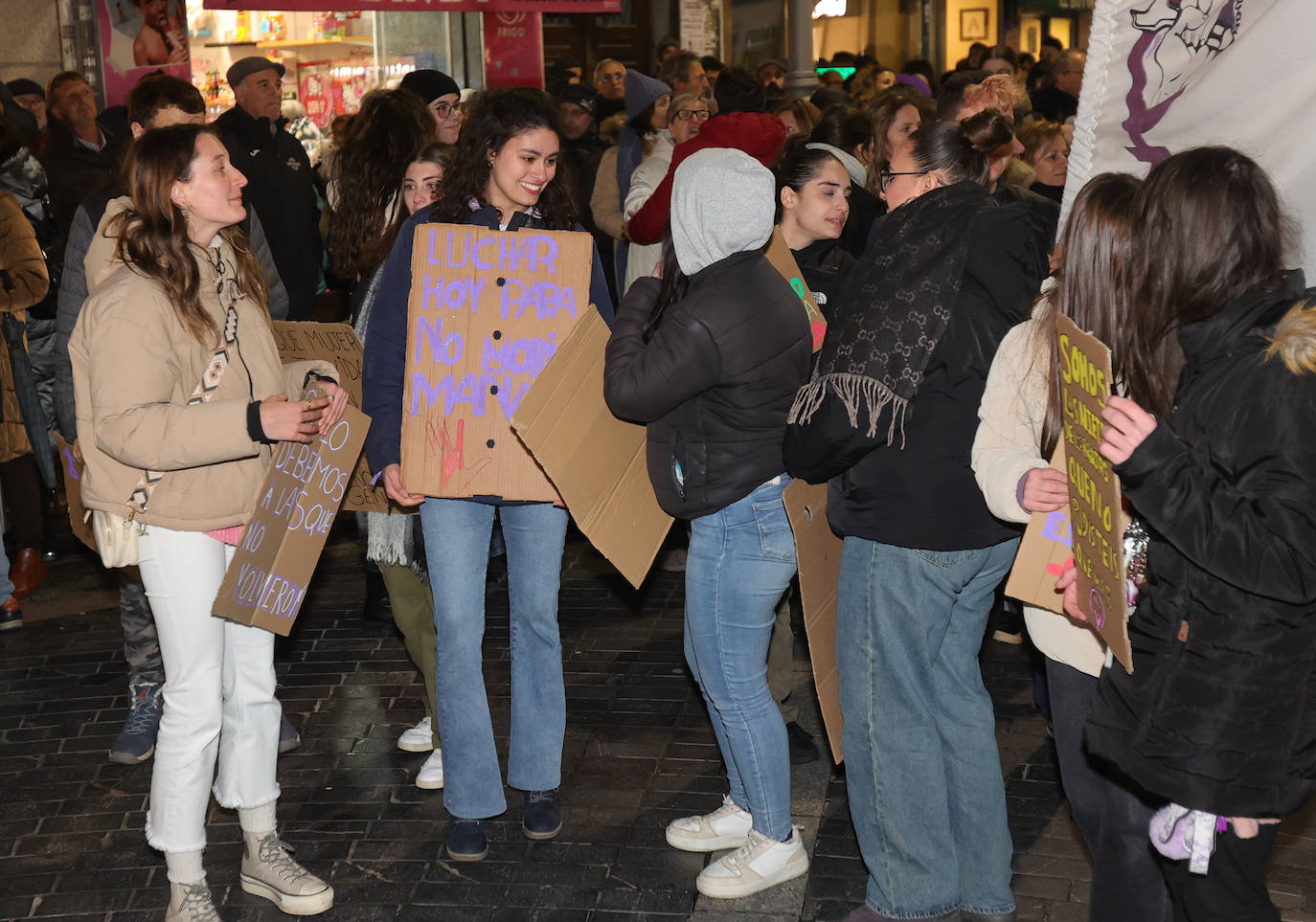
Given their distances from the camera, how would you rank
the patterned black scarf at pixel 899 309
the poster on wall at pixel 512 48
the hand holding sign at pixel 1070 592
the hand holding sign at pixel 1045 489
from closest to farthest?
1. the hand holding sign at pixel 1070 592
2. the hand holding sign at pixel 1045 489
3. the patterned black scarf at pixel 899 309
4. the poster on wall at pixel 512 48

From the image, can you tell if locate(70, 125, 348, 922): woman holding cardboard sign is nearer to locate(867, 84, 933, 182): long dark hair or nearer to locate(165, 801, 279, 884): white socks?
locate(165, 801, 279, 884): white socks

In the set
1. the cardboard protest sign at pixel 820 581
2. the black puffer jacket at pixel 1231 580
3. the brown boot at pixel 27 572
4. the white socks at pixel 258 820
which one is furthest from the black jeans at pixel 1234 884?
the brown boot at pixel 27 572

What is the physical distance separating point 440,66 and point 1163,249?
11546 millimetres

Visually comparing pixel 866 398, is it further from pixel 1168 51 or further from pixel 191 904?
pixel 191 904

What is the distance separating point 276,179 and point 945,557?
15.8 ft

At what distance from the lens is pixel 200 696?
144 inches

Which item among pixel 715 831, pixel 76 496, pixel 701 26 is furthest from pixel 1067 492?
pixel 701 26

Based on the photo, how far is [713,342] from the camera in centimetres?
339

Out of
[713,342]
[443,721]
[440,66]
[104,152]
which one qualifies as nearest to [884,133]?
[713,342]

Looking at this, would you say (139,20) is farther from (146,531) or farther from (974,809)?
(974,809)

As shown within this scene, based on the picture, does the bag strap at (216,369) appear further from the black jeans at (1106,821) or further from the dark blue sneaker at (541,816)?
the black jeans at (1106,821)

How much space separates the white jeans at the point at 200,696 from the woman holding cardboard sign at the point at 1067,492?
80.5 inches

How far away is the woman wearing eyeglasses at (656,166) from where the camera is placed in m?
7.16

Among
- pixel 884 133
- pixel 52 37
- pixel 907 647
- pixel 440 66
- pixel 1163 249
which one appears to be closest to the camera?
pixel 1163 249
